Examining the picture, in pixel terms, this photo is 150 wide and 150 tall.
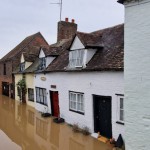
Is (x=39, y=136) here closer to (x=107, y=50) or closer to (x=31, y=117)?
(x=31, y=117)

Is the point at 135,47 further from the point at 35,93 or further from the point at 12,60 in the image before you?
the point at 12,60

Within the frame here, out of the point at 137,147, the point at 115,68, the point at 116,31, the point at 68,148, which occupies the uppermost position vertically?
the point at 116,31

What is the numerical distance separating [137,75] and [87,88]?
20.0 feet

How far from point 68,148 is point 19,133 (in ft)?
14.5

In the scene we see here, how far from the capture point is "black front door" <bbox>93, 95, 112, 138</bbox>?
12.4m

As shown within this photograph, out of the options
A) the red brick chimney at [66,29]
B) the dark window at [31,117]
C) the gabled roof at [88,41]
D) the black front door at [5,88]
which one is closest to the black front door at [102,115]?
the gabled roof at [88,41]

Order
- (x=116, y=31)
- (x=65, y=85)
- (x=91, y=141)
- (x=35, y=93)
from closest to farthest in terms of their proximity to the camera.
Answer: (x=91, y=141), (x=116, y=31), (x=65, y=85), (x=35, y=93)

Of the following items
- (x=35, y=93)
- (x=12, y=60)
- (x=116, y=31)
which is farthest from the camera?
(x=12, y=60)

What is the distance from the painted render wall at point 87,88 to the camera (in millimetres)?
11672

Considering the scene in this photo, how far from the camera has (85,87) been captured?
1404 centimetres

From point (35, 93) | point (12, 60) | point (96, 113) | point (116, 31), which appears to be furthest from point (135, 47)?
point (12, 60)

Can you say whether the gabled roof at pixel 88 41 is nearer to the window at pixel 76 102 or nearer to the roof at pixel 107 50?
the roof at pixel 107 50

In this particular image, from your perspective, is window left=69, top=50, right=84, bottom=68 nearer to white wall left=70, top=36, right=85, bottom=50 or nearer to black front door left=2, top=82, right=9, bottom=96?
white wall left=70, top=36, right=85, bottom=50

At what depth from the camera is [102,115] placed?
1291 cm
